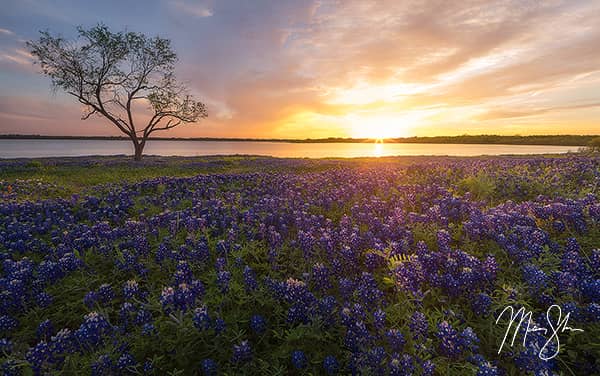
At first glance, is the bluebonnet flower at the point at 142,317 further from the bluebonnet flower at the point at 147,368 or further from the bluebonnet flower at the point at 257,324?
the bluebonnet flower at the point at 257,324

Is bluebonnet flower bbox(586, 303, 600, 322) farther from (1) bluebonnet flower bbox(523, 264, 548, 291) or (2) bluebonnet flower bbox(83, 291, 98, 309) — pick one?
(2) bluebonnet flower bbox(83, 291, 98, 309)

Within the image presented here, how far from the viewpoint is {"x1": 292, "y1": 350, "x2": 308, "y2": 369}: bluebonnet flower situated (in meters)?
2.40

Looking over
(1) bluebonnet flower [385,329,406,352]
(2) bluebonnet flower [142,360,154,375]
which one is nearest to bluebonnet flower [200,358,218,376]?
(2) bluebonnet flower [142,360,154,375]

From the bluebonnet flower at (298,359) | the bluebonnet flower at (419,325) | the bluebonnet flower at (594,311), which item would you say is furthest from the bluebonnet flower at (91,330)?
the bluebonnet flower at (594,311)

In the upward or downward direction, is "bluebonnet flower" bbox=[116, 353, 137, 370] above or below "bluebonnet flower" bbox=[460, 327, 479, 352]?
below

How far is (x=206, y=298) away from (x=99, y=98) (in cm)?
3522

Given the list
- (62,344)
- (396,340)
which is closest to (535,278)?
(396,340)

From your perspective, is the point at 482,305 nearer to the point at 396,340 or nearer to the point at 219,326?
the point at 396,340

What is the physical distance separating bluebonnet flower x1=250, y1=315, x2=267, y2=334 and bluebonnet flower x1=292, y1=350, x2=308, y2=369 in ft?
1.58

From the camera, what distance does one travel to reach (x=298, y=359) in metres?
2.42

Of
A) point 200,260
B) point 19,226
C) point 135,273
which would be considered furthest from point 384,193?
point 19,226

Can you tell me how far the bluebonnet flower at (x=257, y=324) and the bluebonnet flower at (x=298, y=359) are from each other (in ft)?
1.58

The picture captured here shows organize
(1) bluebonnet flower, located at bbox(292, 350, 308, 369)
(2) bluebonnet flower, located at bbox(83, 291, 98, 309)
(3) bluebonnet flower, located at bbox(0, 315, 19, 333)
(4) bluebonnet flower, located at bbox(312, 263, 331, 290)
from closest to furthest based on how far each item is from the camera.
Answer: (1) bluebonnet flower, located at bbox(292, 350, 308, 369) < (3) bluebonnet flower, located at bbox(0, 315, 19, 333) < (2) bluebonnet flower, located at bbox(83, 291, 98, 309) < (4) bluebonnet flower, located at bbox(312, 263, 331, 290)

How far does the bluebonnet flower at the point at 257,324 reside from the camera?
9.21ft
